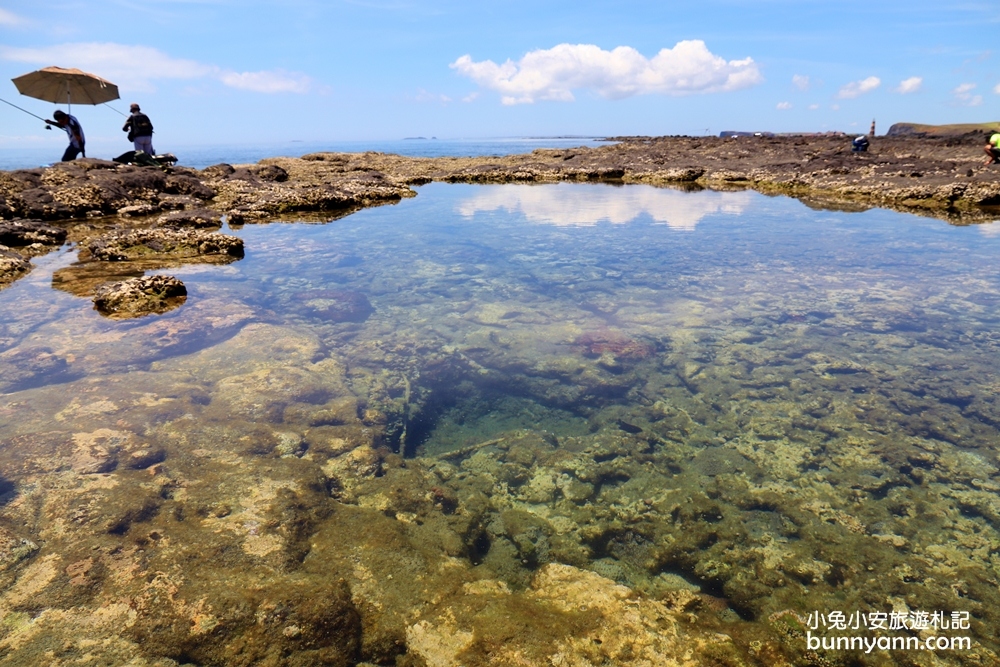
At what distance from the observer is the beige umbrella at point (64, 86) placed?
51.1 feet

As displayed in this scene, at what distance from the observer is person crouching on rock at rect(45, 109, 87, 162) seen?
16906 millimetres

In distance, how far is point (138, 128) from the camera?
61.3 feet

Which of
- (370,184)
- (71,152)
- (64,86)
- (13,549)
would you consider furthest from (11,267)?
(370,184)

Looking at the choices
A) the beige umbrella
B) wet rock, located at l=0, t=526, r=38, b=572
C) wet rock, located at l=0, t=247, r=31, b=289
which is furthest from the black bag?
wet rock, located at l=0, t=526, r=38, b=572

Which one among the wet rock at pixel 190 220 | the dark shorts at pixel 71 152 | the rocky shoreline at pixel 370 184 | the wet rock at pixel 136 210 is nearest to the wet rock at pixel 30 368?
the rocky shoreline at pixel 370 184

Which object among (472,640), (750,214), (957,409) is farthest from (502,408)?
(750,214)

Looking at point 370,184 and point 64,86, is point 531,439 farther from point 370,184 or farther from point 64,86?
point 64,86

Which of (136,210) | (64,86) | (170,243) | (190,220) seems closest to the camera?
(170,243)

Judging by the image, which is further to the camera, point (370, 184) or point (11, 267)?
point (370, 184)

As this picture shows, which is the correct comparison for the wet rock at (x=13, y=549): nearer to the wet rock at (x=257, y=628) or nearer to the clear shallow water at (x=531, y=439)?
the clear shallow water at (x=531, y=439)

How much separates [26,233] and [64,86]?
7750 millimetres

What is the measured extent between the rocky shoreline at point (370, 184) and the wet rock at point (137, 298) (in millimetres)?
3283

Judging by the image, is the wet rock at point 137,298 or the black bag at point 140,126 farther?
the black bag at point 140,126

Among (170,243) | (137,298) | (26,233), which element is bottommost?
(137,298)
